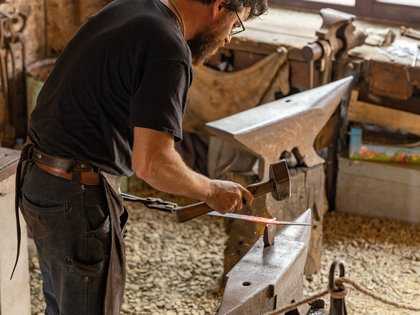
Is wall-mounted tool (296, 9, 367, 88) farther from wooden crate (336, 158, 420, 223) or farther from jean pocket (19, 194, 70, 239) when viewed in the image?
jean pocket (19, 194, 70, 239)

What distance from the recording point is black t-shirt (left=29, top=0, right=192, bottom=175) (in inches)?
88.0

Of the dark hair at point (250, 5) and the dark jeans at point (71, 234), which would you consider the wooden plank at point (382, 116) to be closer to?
the dark hair at point (250, 5)

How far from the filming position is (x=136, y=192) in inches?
202

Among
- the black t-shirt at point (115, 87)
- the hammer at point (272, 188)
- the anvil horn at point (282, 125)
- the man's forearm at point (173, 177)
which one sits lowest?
the anvil horn at point (282, 125)

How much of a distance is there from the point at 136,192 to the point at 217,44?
8.88 ft

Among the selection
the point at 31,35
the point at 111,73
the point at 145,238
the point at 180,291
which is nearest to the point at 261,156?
the point at 180,291

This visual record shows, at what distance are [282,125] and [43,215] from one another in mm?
1502

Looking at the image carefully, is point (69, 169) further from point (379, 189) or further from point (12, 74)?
point (12, 74)

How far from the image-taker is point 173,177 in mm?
2324

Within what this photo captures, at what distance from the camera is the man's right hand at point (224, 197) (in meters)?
2.46

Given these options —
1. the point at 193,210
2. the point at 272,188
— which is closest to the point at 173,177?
the point at 193,210

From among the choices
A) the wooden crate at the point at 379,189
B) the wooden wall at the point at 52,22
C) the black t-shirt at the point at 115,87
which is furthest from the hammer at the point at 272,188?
the wooden wall at the point at 52,22

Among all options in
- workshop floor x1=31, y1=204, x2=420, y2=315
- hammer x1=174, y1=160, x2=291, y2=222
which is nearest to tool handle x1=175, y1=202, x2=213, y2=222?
hammer x1=174, y1=160, x2=291, y2=222

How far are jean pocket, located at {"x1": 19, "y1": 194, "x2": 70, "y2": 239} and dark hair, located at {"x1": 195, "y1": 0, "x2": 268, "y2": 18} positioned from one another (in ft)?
2.58
